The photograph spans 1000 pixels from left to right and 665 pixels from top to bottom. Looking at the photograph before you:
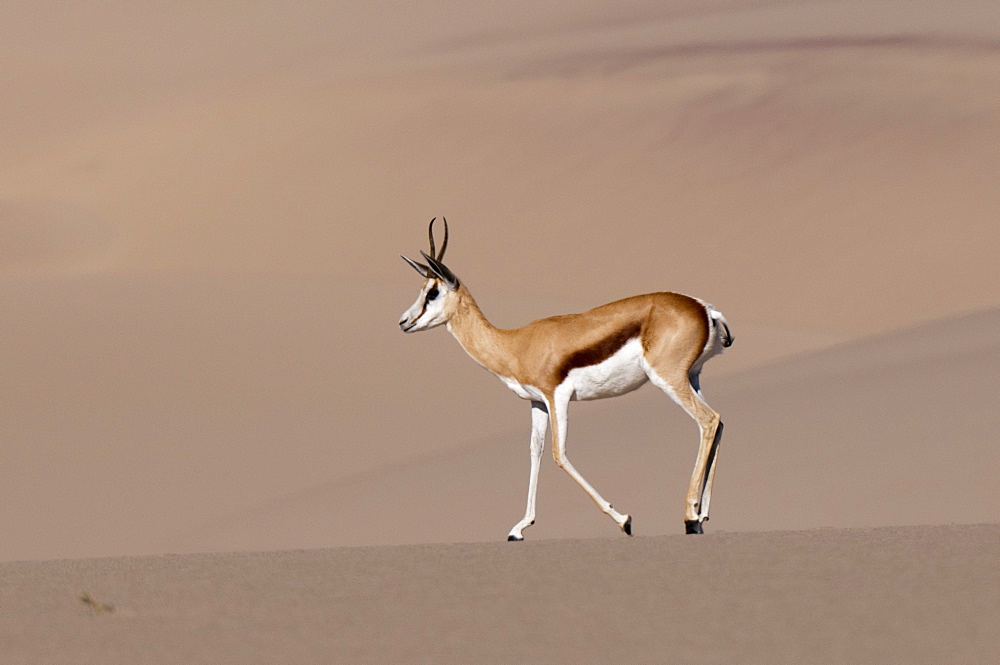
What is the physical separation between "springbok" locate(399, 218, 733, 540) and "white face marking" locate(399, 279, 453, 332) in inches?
12.9

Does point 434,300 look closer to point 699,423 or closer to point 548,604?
point 699,423

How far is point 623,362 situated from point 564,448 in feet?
2.72

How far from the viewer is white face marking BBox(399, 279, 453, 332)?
14.5 metres

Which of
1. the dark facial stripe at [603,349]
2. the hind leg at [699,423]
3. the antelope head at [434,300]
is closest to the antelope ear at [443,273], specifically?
the antelope head at [434,300]

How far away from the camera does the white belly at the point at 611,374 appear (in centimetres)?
1375

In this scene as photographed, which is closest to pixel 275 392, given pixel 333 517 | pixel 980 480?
pixel 333 517

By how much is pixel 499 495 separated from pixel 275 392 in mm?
12993

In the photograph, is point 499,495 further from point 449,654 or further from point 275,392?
point 449,654

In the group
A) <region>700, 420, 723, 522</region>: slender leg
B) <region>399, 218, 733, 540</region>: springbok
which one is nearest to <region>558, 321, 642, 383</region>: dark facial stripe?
<region>399, 218, 733, 540</region>: springbok

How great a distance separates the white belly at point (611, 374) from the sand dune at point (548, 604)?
1351mm

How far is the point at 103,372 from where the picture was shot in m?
38.4

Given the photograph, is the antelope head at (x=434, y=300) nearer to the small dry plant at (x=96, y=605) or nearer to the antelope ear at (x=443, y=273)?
the antelope ear at (x=443, y=273)

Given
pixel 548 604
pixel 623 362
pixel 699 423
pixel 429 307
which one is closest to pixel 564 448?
pixel 623 362

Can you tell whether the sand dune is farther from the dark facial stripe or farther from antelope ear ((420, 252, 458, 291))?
antelope ear ((420, 252, 458, 291))
